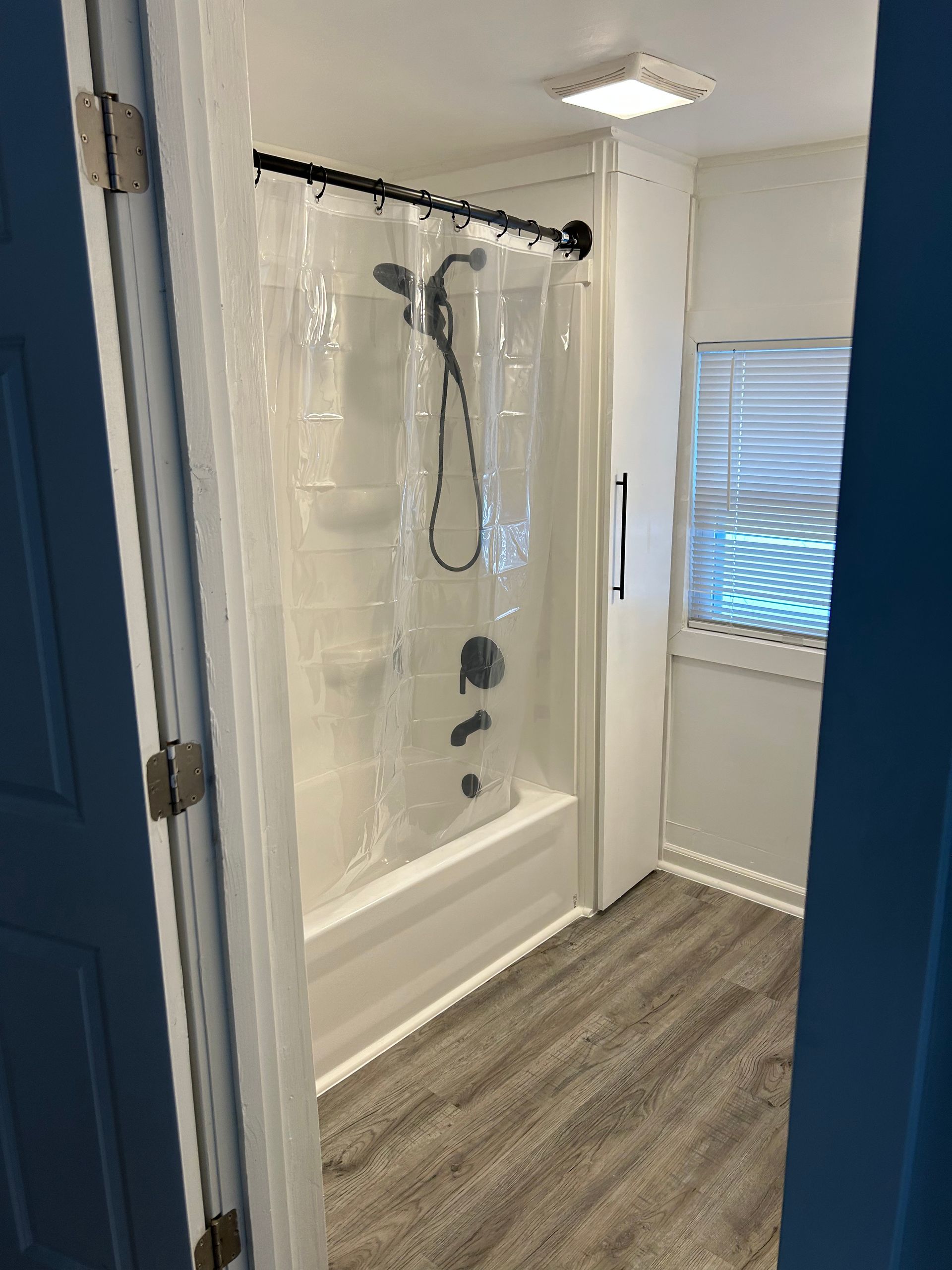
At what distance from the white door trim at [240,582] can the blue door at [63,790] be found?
0.11 meters

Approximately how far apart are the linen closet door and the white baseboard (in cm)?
13

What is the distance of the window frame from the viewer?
273cm

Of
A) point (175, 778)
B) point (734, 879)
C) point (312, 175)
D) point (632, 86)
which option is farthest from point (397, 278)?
point (734, 879)

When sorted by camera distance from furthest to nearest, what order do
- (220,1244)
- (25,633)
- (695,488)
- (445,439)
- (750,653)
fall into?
(695,488)
(750,653)
(445,439)
(220,1244)
(25,633)

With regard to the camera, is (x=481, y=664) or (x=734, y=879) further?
(x=734, y=879)

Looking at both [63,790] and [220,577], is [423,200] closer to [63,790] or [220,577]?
[220,577]

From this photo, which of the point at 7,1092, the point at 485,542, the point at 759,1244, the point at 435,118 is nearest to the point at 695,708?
the point at 485,542

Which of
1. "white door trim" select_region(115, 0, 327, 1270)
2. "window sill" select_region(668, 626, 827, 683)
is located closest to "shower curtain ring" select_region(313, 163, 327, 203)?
"white door trim" select_region(115, 0, 327, 1270)

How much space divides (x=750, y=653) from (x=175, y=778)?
2169 mm

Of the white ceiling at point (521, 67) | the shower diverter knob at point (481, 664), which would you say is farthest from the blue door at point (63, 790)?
the shower diverter knob at point (481, 664)

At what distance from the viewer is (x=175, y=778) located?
4.00 feet

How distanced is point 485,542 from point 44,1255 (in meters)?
1.83

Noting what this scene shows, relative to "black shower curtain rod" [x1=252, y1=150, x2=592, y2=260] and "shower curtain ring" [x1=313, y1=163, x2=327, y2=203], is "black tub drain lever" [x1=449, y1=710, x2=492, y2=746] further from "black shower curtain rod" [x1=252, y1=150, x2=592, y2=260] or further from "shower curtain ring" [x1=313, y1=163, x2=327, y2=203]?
"shower curtain ring" [x1=313, y1=163, x2=327, y2=203]

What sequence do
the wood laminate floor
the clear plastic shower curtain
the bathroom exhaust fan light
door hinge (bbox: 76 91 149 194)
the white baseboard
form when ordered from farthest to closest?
the white baseboard < the clear plastic shower curtain < the bathroom exhaust fan light < the wood laminate floor < door hinge (bbox: 76 91 149 194)
